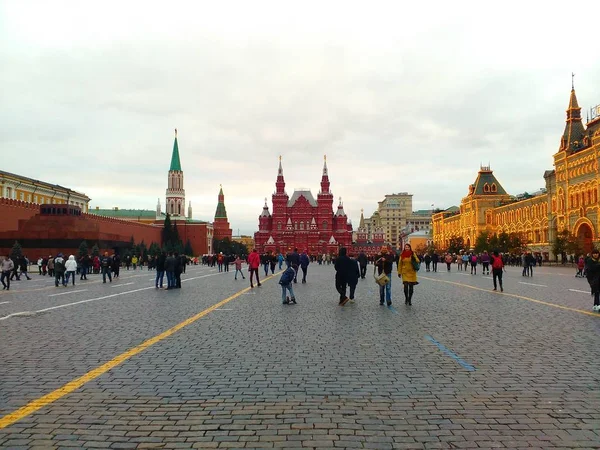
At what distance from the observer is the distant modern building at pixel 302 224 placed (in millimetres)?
129250

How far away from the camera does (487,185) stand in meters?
96.8

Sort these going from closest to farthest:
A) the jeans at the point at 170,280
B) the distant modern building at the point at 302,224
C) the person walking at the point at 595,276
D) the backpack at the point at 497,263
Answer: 1. the person walking at the point at 595,276
2. the backpack at the point at 497,263
3. the jeans at the point at 170,280
4. the distant modern building at the point at 302,224

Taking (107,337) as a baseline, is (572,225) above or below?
above

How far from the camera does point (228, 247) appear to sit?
441 ft

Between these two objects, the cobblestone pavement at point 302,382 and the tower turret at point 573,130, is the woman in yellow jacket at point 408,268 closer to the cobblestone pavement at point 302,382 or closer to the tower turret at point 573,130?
the cobblestone pavement at point 302,382

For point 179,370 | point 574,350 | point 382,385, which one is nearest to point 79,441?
point 179,370

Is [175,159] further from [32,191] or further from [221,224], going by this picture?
[32,191]

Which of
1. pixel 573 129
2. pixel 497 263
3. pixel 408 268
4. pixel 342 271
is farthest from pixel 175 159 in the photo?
pixel 408 268

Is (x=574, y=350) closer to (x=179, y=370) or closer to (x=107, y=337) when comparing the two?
(x=179, y=370)

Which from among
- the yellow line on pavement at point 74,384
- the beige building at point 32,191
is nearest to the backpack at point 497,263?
the yellow line on pavement at point 74,384

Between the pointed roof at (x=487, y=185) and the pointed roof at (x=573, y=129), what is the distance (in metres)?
29.5

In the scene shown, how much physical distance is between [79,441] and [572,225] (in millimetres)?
68130

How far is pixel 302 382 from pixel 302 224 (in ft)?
410

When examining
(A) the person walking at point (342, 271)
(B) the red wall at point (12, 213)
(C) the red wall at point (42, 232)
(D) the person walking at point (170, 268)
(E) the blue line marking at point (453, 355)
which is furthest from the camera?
(B) the red wall at point (12, 213)
